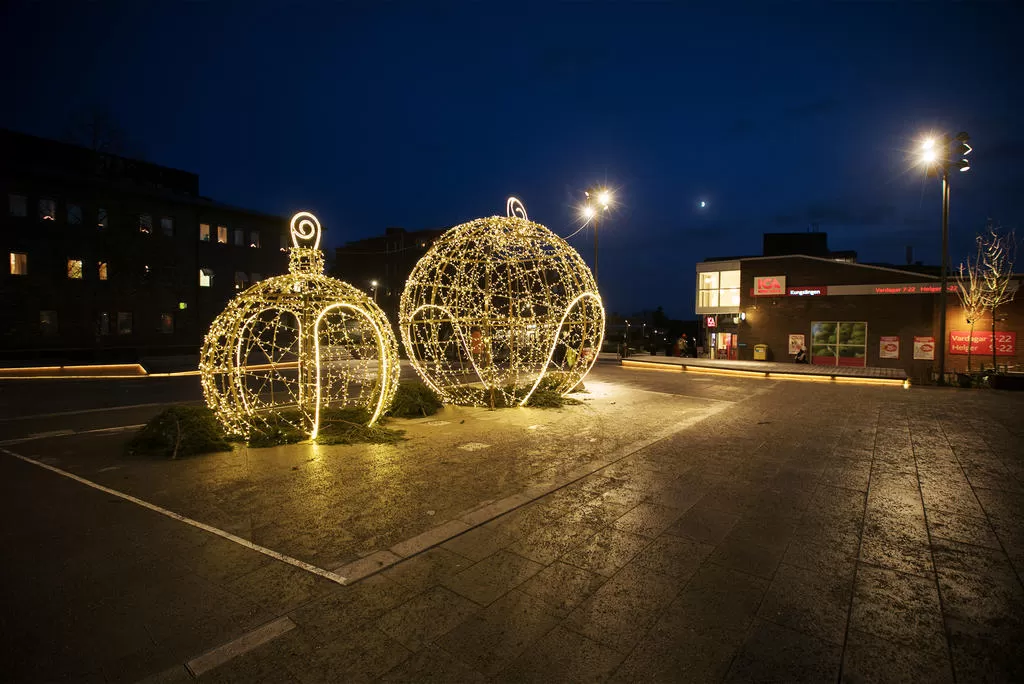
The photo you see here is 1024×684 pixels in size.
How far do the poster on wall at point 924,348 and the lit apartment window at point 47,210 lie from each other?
1708 inches

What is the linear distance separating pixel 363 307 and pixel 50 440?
18.4ft

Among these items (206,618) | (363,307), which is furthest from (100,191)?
(206,618)

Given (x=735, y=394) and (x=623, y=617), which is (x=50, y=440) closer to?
(x=623, y=617)

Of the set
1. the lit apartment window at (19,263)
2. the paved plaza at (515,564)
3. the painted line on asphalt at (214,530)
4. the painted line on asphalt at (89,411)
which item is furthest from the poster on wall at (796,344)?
the lit apartment window at (19,263)

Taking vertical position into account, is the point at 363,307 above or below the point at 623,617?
above

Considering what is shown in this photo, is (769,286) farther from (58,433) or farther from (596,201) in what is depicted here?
(58,433)

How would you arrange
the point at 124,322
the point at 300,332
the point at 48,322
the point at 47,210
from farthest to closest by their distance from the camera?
the point at 124,322
the point at 47,210
the point at 48,322
the point at 300,332

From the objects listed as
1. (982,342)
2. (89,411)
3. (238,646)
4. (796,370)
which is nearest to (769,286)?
(796,370)

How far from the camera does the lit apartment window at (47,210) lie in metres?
25.0

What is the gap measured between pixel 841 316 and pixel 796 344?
2.41 meters

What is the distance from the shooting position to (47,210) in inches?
996

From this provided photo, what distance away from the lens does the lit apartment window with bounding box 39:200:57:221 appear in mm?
25031

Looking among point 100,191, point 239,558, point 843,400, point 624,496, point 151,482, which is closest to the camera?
point 239,558

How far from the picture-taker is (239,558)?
4051mm
